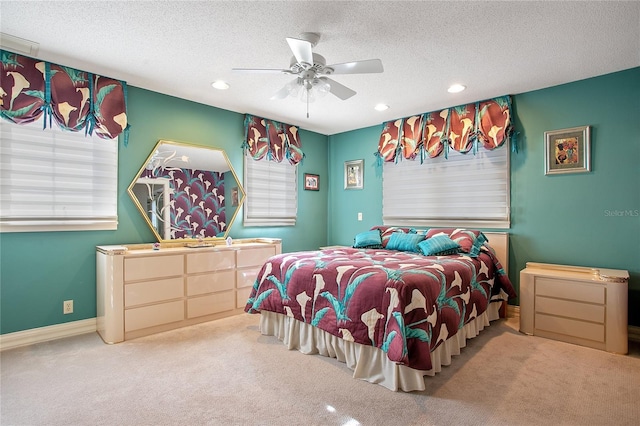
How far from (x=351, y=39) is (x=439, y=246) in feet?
7.00

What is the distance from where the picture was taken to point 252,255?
4012 millimetres

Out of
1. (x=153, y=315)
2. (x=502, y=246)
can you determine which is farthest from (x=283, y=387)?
(x=502, y=246)

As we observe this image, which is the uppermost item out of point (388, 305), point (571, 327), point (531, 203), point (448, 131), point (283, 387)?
point (448, 131)

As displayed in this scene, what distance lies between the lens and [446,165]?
14.2 feet

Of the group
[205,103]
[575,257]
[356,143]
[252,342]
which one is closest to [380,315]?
[252,342]

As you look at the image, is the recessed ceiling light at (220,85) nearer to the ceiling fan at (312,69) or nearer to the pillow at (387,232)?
the ceiling fan at (312,69)

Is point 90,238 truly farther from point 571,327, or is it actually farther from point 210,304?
point 571,327

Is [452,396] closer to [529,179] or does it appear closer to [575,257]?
[575,257]

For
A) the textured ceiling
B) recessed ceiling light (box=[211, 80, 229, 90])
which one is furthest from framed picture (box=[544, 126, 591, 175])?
recessed ceiling light (box=[211, 80, 229, 90])

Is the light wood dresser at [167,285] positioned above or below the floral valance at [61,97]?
below

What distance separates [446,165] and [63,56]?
413 centimetres

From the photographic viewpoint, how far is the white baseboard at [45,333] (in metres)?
2.86

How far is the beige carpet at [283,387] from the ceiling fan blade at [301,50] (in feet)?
7.33

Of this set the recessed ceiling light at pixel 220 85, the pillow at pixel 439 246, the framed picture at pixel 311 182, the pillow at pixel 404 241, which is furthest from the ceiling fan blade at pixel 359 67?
the framed picture at pixel 311 182
